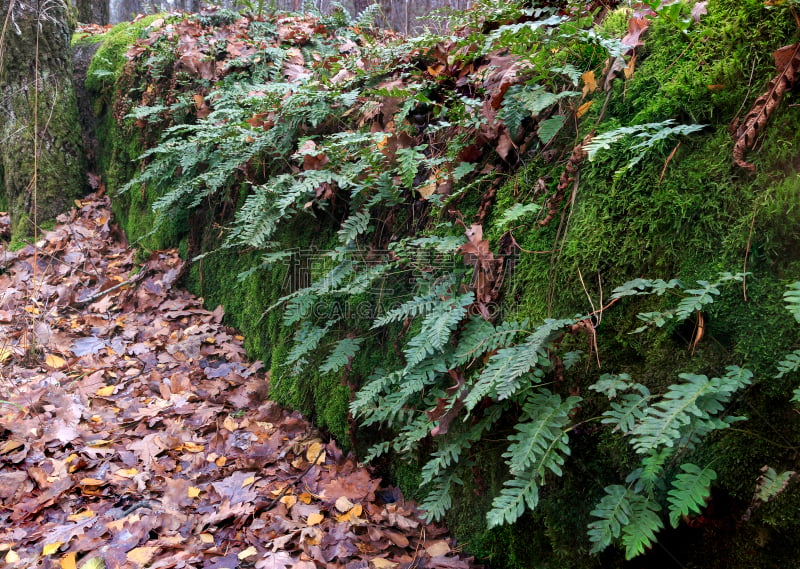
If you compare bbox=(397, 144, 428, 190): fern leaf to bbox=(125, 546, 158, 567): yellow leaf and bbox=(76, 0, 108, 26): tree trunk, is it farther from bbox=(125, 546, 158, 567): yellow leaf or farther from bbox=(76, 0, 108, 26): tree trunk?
bbox=(76, 0, 108, 26): tree trunk

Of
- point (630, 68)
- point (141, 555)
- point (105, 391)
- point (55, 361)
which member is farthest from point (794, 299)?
point (55, 361)

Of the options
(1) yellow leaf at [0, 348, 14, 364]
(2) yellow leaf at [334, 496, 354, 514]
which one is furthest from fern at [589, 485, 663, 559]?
(1) yellow leaf at [0, 348, 14, 364]

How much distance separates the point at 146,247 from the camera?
5.66 meters

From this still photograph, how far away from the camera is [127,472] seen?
294cm

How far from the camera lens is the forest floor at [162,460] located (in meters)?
2.41

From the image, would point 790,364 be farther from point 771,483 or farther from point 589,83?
point 589,83

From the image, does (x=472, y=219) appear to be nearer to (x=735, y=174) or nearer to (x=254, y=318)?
(x=735, y=174)

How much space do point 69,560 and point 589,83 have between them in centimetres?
315

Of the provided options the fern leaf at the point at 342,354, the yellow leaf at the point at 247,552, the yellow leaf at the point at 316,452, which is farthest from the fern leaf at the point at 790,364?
the yellow leaf at the point at 316,452

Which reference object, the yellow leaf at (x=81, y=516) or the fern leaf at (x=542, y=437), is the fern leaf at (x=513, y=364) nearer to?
the fern leaf at (x=542, y=437)

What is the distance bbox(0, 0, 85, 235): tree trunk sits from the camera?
607 cm

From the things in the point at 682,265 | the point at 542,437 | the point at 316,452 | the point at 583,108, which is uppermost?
the point at 583,108

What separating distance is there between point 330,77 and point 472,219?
7.17ft

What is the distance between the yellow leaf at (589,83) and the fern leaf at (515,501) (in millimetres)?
1657
